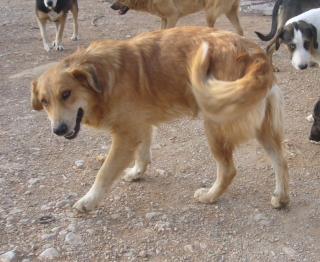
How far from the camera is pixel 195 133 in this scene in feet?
16.5

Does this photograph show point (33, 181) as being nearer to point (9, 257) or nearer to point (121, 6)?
point (9, 257)

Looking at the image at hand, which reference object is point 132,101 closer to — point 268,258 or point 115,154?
point 115,154

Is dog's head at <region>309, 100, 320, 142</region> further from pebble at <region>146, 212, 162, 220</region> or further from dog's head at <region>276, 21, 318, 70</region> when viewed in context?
pebble at <region>146, 212, 162, 220</region>

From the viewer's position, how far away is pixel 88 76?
3316 millimetres

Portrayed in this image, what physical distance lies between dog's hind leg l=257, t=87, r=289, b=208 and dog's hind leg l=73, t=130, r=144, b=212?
0.90m

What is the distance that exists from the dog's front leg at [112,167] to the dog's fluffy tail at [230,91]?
2.40 ft

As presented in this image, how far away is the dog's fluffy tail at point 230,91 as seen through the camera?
2.93 meters

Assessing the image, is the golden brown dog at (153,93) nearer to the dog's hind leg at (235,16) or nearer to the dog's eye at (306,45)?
the dog's eye at (306,45)

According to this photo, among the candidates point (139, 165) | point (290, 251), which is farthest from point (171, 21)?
point (290, 251)

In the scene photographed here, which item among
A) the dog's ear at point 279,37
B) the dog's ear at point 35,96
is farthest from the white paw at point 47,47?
the dog's ear at point 35,96

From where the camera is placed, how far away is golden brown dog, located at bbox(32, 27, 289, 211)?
3.26 m

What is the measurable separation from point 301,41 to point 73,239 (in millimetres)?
3833

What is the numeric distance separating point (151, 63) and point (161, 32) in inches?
11.6

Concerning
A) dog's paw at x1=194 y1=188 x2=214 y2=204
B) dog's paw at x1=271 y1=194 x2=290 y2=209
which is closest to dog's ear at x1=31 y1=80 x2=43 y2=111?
dog's paw at x1=194 y1=188 x2=214 y2=204
